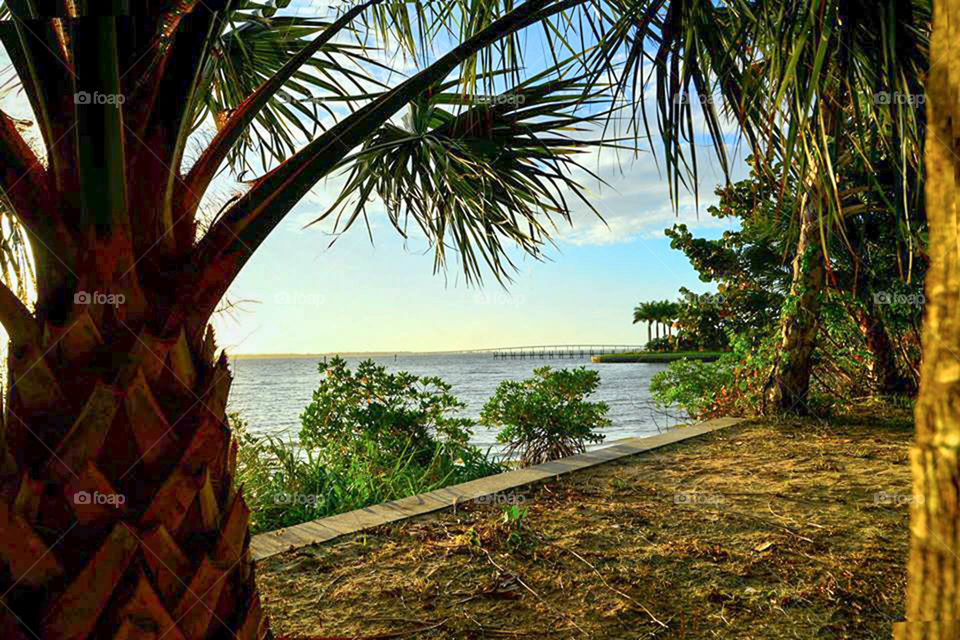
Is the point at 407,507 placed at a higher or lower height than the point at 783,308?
lower

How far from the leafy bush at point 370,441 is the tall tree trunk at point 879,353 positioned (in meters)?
5.20

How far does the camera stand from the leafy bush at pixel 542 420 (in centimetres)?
669

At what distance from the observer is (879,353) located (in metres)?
7.93

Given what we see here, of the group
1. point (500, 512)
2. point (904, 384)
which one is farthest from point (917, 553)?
point (904, 384)

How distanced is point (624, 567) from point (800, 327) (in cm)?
505

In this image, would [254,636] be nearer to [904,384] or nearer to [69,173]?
[69,173]

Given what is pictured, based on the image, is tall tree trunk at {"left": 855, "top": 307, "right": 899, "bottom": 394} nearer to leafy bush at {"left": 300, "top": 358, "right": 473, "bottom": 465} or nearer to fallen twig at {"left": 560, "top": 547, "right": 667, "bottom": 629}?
leafy bush at {"left": 300, "top": 358, "right": 473, "bottom": 465}

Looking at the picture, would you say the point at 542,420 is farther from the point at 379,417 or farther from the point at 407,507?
the point at 407,507

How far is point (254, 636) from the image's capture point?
140cm

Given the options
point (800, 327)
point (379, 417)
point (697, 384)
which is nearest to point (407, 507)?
point (379, 417)

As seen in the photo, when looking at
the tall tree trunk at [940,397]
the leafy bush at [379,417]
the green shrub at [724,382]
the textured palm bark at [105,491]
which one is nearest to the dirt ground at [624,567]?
the textured palm bark at [105,491]

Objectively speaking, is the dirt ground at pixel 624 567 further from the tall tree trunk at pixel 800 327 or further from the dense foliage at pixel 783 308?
the dense foliage at pixel 783 308

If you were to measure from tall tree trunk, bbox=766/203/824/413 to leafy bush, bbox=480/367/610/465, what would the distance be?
1.99 meters

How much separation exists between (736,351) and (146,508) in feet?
25.5
